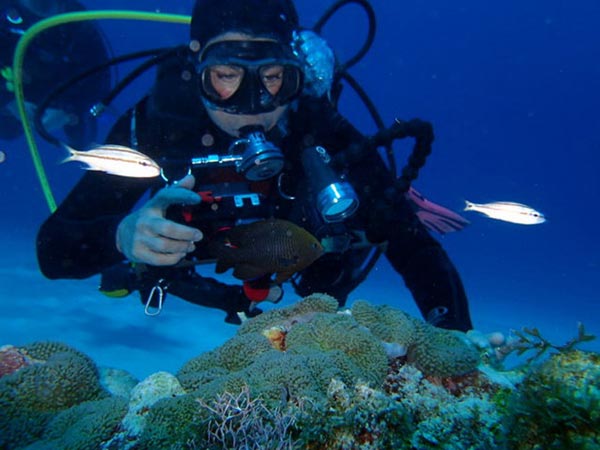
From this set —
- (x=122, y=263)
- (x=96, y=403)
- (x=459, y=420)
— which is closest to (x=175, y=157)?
(x=122, y=263)

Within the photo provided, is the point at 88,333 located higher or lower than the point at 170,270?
lower

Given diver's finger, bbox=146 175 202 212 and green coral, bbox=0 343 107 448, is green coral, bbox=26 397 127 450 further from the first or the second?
diver's finger, bbox=146 175 202 212

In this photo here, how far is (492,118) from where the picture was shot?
85.4m

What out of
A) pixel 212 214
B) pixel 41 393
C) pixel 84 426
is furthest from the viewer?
pixel 212 214

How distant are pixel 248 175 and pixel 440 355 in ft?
6.12

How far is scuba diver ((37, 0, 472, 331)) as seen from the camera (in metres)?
3.27

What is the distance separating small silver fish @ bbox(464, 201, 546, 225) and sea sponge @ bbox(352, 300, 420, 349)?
153 centimetres

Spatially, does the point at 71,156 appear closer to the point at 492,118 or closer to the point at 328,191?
the point at 328,191

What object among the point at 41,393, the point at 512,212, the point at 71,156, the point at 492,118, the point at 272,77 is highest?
the point at 492,118

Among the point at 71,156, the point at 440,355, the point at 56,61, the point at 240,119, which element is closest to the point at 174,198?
the point at 71,156

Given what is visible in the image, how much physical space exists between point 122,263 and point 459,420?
309 cm

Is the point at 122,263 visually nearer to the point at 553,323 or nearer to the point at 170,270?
the point at 170,270

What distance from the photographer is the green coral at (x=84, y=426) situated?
1659mm

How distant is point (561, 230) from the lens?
7650cm
